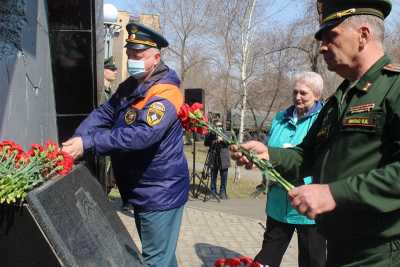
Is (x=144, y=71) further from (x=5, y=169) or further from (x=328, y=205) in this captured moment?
(x=328, y=205)

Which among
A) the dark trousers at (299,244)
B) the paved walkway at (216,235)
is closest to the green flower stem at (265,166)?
the dark trousers at (299,244)

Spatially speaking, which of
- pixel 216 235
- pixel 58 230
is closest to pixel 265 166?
pixel 58 230

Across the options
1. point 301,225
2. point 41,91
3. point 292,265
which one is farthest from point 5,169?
point 292,265

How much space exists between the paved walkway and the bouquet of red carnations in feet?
10.9

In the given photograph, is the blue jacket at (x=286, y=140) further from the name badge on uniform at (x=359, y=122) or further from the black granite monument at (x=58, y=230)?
the name badge on uniform at (x=359, y=122)

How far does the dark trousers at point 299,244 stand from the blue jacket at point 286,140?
7 centimetres

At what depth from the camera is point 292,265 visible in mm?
5895

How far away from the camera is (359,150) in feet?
6.91

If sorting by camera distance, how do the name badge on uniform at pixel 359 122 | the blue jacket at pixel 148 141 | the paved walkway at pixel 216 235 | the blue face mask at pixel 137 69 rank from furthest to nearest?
the paved walkway at pixel 216 235 < the blue face mask at pixel 137 69 < the blue jacket at pixel 148 141 < the name badge on uniform at pixel 359 122

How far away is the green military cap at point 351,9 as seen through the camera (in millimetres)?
2211

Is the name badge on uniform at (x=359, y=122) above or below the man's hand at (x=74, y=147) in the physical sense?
above

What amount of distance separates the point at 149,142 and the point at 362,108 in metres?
1.61

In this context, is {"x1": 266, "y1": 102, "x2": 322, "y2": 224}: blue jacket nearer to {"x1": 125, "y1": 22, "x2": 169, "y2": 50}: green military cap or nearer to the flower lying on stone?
the flower lying on stone

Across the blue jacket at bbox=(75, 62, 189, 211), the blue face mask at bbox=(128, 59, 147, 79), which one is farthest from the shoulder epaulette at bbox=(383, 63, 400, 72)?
the blue face mask at bbox=(128, 59, 147, 79)
